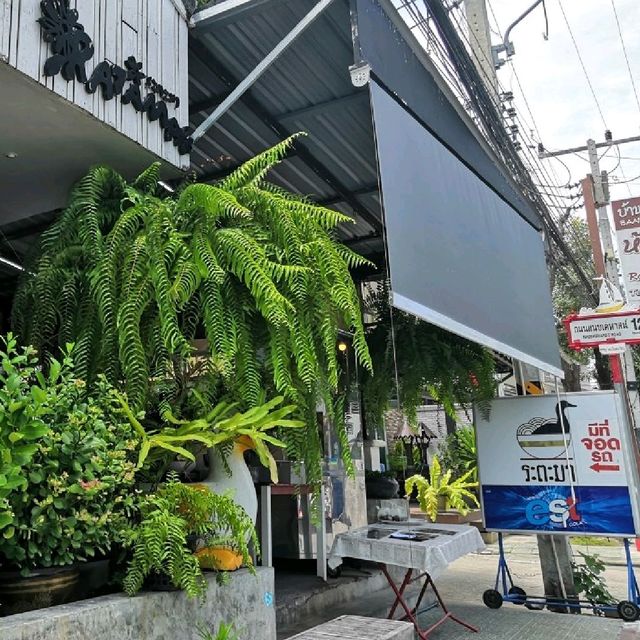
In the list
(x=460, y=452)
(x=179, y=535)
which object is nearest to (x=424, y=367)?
(x=179, y=535)

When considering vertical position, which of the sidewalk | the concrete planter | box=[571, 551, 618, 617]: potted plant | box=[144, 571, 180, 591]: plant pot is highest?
box=[144, 571, 180, 591]: plant pot

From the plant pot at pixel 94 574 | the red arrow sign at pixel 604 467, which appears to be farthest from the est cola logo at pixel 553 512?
the plant pot at pixel 94 574

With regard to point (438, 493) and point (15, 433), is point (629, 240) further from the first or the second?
point (15, 433)

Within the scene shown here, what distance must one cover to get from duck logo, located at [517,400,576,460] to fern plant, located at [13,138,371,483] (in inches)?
113

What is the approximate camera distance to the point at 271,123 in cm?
459

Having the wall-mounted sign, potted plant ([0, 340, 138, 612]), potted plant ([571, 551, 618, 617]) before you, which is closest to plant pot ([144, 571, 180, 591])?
potted plant ([0, 340, 138, 612])

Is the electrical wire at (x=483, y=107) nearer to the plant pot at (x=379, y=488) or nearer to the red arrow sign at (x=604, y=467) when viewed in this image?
the red arrow sign at (x=604, y=467)

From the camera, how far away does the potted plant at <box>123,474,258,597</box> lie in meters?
2.41

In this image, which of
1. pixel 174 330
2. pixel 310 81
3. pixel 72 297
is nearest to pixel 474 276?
pixel 310 81

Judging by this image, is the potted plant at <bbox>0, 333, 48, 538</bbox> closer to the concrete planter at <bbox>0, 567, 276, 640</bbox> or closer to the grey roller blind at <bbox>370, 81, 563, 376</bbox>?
the concrete planter at <bbox>0, 567, 276, 640</bbox>

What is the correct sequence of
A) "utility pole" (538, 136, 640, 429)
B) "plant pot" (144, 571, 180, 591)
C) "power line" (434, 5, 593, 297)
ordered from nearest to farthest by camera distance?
1. "plant pot" (144, 571, 180, 591)
2. "power line" (434, 5, 593, 297)
3. "utility pole" (538, 136, 640, 429)

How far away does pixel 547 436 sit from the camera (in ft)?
17.5

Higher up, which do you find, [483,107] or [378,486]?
[483,107]

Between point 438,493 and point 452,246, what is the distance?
8.69 metres
